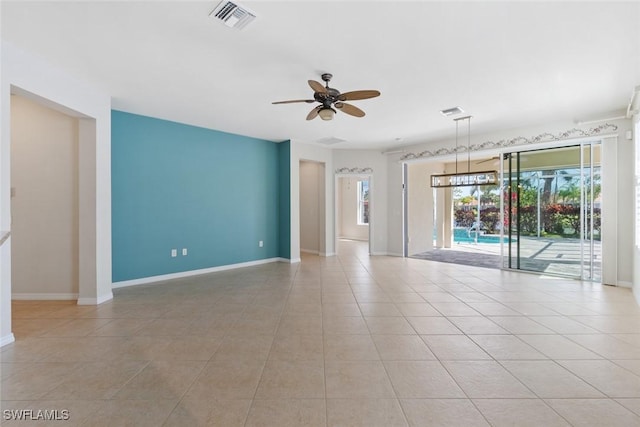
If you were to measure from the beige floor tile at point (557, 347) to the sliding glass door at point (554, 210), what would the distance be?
332 cm

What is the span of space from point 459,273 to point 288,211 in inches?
152

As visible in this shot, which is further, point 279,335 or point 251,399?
point 279,335

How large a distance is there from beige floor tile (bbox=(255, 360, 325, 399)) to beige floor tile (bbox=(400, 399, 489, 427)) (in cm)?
58

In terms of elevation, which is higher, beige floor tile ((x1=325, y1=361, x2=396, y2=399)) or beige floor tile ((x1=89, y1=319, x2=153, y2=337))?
beige floor tile ((x1=89, y1=319, x2=153, y2=337))

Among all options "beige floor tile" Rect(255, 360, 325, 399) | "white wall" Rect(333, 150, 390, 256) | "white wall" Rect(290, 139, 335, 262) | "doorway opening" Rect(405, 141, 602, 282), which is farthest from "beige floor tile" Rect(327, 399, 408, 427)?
"white wall" Rect(333, 150, 390, 256)

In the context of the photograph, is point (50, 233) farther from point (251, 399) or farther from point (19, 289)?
point (251, 399)

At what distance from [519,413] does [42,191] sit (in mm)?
5734

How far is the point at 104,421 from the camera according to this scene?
1.74 m

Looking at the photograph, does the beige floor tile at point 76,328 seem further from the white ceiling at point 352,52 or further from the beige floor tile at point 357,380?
the white ceiling at point 352,52

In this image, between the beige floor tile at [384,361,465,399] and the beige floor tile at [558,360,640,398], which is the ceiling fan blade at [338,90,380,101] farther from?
the beige floor tile at [558,360,640,398]

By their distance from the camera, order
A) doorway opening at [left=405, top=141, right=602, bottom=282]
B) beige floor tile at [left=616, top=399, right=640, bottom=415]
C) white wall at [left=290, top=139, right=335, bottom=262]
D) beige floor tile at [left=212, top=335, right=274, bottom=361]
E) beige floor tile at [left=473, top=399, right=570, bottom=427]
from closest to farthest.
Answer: beige floor tile at [left=473, top=399, right=570, bottom=427] → beige floor tile at [left=616, top=399, right=640, bottom=415] → beige floor tile at [left=212, top=335, right=274, bottom=361] → doorway opening at [left=405, top=141, right=602, bottom=282] → white wall at [left=290, top=139, right=335, bottom=262]

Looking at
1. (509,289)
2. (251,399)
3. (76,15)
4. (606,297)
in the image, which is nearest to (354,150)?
(509,289)

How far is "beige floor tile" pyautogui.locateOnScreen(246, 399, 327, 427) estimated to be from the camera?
1729 millimetres

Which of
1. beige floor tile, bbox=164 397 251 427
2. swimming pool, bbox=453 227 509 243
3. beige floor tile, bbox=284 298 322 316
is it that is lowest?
beige floor tile, bbox=164 397 251 427
